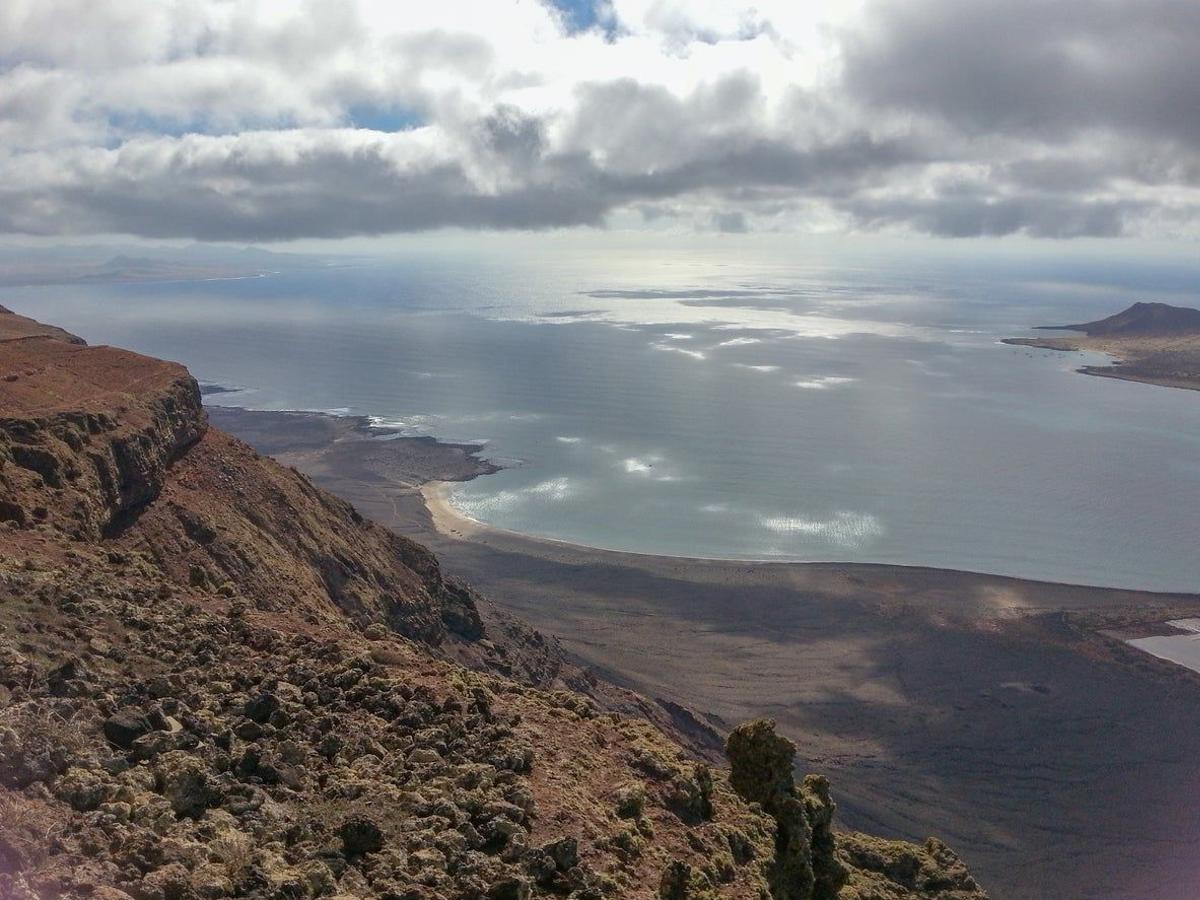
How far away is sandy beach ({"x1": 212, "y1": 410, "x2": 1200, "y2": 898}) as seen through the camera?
39188mm

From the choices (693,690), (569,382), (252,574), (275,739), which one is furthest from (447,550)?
(569,382)

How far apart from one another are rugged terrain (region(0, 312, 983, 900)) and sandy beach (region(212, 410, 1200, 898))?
19.9 m

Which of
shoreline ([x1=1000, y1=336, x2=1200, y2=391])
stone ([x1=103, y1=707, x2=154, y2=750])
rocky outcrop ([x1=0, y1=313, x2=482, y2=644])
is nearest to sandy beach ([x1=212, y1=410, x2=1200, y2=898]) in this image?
rocky outcrop ([x1=0, y1=313, x2=482, y2=644])

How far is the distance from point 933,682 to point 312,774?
46.5 meters

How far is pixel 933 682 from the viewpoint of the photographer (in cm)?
5303

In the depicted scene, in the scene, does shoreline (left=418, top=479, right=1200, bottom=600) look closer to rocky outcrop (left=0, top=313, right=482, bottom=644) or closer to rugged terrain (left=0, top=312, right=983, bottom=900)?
rocky outcrop (left=0, top=313, right=482, bottom=644)

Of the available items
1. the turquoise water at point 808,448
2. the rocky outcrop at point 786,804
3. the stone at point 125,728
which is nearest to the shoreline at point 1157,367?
the turquoise water at point 808,448

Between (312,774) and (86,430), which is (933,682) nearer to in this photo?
(86,430)

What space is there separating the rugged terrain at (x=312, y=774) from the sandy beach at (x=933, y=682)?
1994 centimetres

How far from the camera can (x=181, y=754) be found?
484 inches

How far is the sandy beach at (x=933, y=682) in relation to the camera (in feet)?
129

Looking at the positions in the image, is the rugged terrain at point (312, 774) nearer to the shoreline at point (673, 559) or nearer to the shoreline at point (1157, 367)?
the shoreline at point (673, 559)

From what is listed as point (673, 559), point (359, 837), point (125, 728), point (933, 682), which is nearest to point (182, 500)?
point (125, 728)

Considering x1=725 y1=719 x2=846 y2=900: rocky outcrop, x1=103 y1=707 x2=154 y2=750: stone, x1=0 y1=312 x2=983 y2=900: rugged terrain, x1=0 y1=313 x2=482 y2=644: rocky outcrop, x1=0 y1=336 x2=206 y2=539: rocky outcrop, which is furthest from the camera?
x1=0 y1=313 x2=482 y2=644: rocky outcrop
